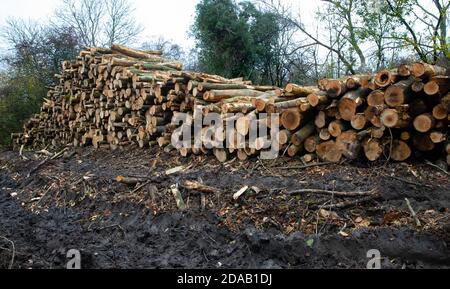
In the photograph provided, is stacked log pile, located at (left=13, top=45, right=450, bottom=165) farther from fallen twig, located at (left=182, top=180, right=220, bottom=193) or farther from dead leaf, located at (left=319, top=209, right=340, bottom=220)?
dead leaf, located at (left=319, top=209, right=340, bottom=220)

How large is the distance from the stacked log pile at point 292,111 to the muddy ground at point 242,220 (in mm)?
266

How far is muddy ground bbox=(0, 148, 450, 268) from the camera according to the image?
3459mm

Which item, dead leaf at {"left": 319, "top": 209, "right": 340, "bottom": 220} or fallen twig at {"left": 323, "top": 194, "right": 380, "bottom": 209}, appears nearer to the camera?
dead leaf at {"left": 319, "top": 209, "right": 340, "bottom": 220}

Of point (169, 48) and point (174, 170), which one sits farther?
point (169, 48)

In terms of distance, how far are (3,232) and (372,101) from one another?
4.38 metres

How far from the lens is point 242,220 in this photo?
4.16 m

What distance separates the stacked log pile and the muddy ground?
27 centimetres

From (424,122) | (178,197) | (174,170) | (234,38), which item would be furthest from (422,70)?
(234,38)

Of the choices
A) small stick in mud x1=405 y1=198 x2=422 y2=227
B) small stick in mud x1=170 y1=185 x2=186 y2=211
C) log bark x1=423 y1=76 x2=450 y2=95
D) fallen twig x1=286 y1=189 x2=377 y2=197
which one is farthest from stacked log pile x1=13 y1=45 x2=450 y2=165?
small stick in mud x1=170 y1=185 x2=186 y2=211

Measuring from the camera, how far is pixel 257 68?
18.0 metres

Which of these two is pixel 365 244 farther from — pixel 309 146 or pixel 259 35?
pixel 259 35

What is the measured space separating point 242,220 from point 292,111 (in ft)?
5.78

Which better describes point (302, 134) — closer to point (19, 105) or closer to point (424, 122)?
point (424, 122)
